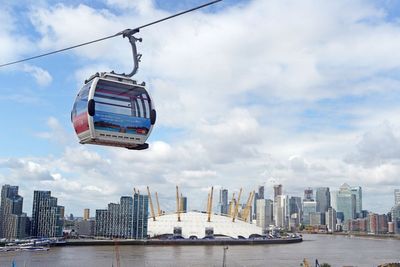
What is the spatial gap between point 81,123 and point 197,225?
3961 inches

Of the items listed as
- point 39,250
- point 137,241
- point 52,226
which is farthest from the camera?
point 52,226

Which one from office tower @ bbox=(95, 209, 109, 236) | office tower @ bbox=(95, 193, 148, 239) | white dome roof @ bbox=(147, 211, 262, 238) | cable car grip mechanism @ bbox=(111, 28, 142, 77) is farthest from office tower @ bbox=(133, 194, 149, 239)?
cable car grip mechanism @ bbox=(111, 28, 142, 77)

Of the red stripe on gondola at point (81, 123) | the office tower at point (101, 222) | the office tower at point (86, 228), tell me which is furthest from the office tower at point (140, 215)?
the red stripe on gondola at point (81, 123)

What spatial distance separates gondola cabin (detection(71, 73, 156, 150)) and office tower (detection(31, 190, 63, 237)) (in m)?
107

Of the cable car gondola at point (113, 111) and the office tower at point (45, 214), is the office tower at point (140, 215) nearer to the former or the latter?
the office tower at point (45, 214)

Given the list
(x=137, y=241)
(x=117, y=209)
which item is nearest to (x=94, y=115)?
(x=137, y=241)

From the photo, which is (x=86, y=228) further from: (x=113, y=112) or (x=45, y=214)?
(x=113, y=112)

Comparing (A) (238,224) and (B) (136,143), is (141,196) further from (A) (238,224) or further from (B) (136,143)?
(B) (136,143)

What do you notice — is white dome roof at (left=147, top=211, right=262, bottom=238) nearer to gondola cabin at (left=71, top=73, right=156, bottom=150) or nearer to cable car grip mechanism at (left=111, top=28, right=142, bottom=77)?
gondola cabin at (left=71, top=73, right=156, bottom=150)

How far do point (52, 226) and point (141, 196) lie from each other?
66.1ft

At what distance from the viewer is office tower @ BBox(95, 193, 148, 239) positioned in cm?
10947

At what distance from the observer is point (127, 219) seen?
112750mm

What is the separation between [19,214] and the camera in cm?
11025

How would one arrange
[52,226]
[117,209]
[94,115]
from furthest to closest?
[117,209] < [52,226] < [94,115]
